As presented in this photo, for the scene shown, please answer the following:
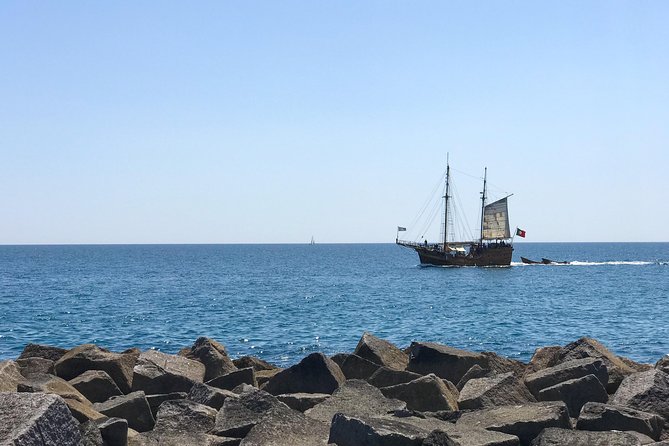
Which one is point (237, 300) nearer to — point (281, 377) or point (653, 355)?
point (653, 355)

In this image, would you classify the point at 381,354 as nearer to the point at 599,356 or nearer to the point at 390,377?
the point at 390,377

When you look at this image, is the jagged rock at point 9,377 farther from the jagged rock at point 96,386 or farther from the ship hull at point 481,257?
the ship hull at point 481,257

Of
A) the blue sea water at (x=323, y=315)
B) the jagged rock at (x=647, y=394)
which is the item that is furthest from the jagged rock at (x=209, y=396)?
the blue sea water at (x=323, y=315)

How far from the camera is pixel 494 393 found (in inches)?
420

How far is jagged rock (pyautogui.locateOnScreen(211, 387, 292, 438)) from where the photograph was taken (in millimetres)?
9180

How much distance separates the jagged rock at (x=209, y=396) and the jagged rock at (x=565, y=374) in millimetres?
4248

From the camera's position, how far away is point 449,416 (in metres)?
9.92

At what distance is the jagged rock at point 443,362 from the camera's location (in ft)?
43.7

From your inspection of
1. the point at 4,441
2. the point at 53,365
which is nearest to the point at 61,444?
the point at 4,441

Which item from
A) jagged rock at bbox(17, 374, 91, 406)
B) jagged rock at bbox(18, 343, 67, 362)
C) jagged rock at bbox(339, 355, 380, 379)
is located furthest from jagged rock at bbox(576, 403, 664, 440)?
jagged rock at bbox(18, 343, 67, 362)

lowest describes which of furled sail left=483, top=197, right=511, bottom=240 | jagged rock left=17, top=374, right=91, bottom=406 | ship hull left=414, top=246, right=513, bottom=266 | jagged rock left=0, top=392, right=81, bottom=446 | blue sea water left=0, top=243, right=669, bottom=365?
blue sea water left=0, top=243, right=669, bottom=365

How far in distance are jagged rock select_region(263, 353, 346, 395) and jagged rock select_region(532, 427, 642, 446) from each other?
154 inches

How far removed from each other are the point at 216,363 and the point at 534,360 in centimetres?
561

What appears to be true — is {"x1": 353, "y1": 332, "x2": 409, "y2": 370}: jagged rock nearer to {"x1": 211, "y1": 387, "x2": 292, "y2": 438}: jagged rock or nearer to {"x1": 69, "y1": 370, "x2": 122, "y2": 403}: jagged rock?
{"x1": 69, "y1": 370, "x2": 122, "y2": 403}: jagged rock
